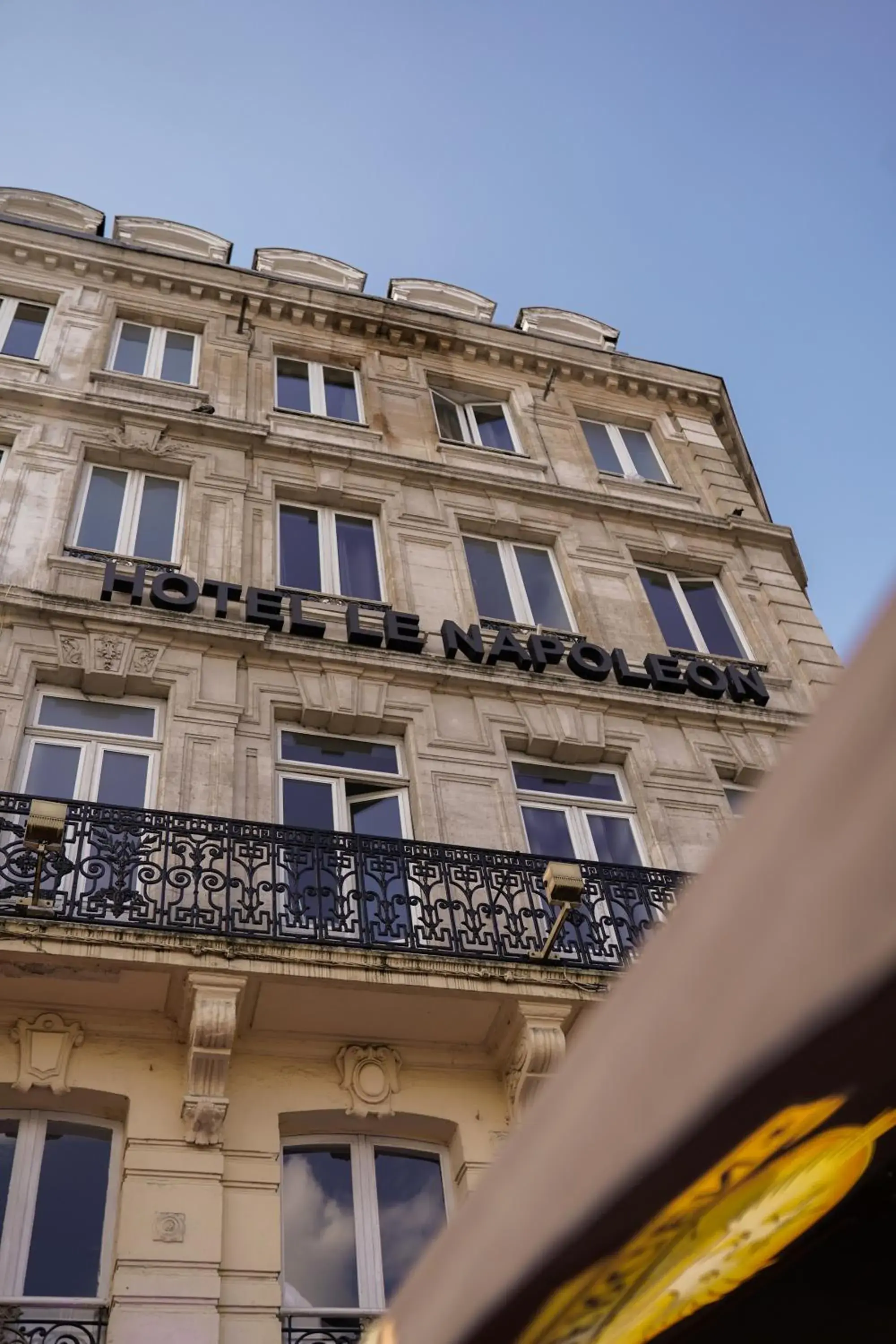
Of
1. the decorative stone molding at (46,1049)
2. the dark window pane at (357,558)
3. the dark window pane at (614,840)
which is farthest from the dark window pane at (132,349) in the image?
the decorative stone molding at (46,1049)

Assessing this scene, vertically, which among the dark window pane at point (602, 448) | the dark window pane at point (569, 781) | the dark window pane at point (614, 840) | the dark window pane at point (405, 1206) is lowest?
the dark window pane at point (405, 1206)

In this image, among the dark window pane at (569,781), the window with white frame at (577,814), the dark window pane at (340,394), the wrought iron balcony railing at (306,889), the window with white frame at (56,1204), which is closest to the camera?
the window with white frame at (56,1204)

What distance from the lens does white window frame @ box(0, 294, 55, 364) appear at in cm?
1517

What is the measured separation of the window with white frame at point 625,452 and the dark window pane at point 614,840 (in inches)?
280

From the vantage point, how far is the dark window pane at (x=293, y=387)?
16344 millimetres

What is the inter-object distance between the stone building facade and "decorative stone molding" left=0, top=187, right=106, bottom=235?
0.07 meters

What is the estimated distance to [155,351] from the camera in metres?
16.3

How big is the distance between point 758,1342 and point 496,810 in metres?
7.69

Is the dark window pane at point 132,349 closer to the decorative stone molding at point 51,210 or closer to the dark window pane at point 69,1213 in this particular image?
the decorative stone molding at point 51,210

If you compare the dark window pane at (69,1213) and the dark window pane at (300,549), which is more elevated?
the dark window pane at (300,549)

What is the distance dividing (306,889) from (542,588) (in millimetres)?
6885

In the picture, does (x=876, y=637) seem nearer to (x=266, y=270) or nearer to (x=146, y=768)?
(x=146, y=768)

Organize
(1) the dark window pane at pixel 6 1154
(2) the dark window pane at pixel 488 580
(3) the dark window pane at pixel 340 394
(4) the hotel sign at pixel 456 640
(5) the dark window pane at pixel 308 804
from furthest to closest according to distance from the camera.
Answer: (3) the dark window pane at pixel 340 394
(2) the dark window pane at pixel 488 580
(4) the hotel sign at pixel 456 640
(5) the dark window pane at pixel 308 804
(1) the dark window pane at pixel 6 1154

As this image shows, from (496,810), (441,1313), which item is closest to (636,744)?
(496,810)
